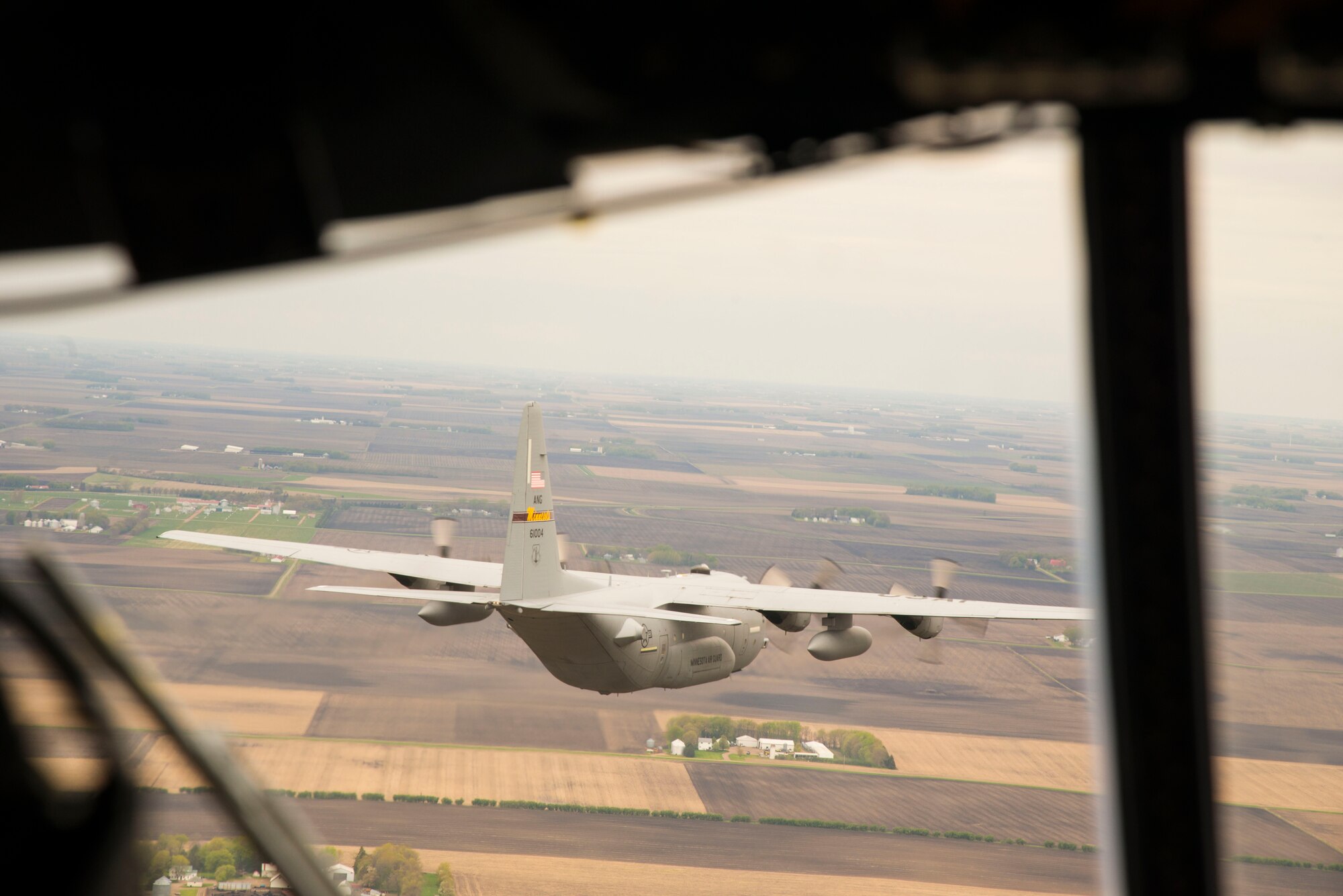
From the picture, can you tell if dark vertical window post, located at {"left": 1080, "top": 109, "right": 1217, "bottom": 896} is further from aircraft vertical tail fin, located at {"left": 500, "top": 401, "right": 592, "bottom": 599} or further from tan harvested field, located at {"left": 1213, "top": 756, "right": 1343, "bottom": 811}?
tan harvested field, located at {"left": 1213, "top": 756, "right": 1343, "bottom": 811}

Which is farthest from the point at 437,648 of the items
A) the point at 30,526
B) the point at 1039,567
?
the point at 1039,567

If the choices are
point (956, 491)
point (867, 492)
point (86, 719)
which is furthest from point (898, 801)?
point (86, 719)

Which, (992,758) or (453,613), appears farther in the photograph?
(992,758)

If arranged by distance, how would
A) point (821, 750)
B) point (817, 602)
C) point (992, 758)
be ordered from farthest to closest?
point (821, 750) → point (992, 758) → point (817, 602)

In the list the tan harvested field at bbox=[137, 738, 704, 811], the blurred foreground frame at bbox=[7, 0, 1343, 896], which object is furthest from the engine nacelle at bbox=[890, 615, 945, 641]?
the blurred foreground frame at bbox=[7, 0, 1343, 896]

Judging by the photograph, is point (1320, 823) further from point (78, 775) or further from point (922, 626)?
point (78, 775)

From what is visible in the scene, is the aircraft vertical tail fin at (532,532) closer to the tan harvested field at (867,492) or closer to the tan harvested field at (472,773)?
the tan harvested field at (472,773)
